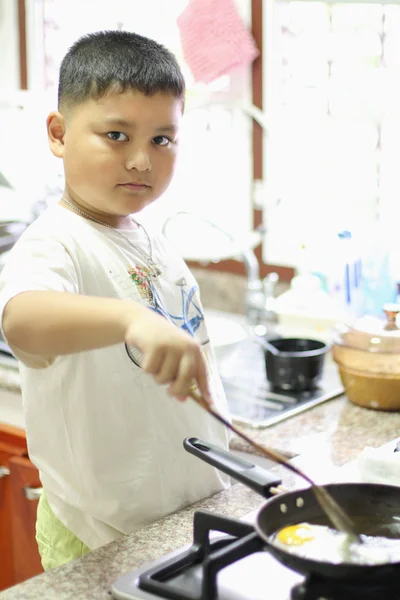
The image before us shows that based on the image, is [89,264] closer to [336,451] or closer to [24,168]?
[336,451]

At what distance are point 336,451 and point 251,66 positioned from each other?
151cm

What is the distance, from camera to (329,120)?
269 centimetres

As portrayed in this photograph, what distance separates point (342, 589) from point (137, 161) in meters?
0.63

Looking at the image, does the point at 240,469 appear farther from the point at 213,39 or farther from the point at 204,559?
the point at 213,39

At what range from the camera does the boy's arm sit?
3.02 ft

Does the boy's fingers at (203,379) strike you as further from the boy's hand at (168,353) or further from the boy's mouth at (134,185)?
the boy's mouth at (134,185)

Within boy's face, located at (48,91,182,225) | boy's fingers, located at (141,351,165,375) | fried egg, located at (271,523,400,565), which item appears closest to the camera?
boy's fingers, located at (141,351,165,375)

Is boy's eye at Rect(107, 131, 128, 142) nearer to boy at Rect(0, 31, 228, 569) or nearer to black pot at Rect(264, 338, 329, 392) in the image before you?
boy at Rect(0, 31, 228, 569)

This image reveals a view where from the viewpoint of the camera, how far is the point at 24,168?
8.50 feet

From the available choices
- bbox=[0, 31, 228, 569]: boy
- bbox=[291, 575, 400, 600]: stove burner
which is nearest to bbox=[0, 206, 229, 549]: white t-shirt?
bbox=[0, 31, 228, 569]: boy

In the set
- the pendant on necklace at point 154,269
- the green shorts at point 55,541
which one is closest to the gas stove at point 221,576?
the green shorts at point 55,541

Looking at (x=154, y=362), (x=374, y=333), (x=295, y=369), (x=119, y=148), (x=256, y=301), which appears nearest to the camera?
(x=154, y=362)

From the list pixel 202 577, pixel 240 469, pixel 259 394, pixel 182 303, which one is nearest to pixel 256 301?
pixel 259 394

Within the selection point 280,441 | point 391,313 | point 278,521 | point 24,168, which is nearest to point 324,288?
point 391,313
